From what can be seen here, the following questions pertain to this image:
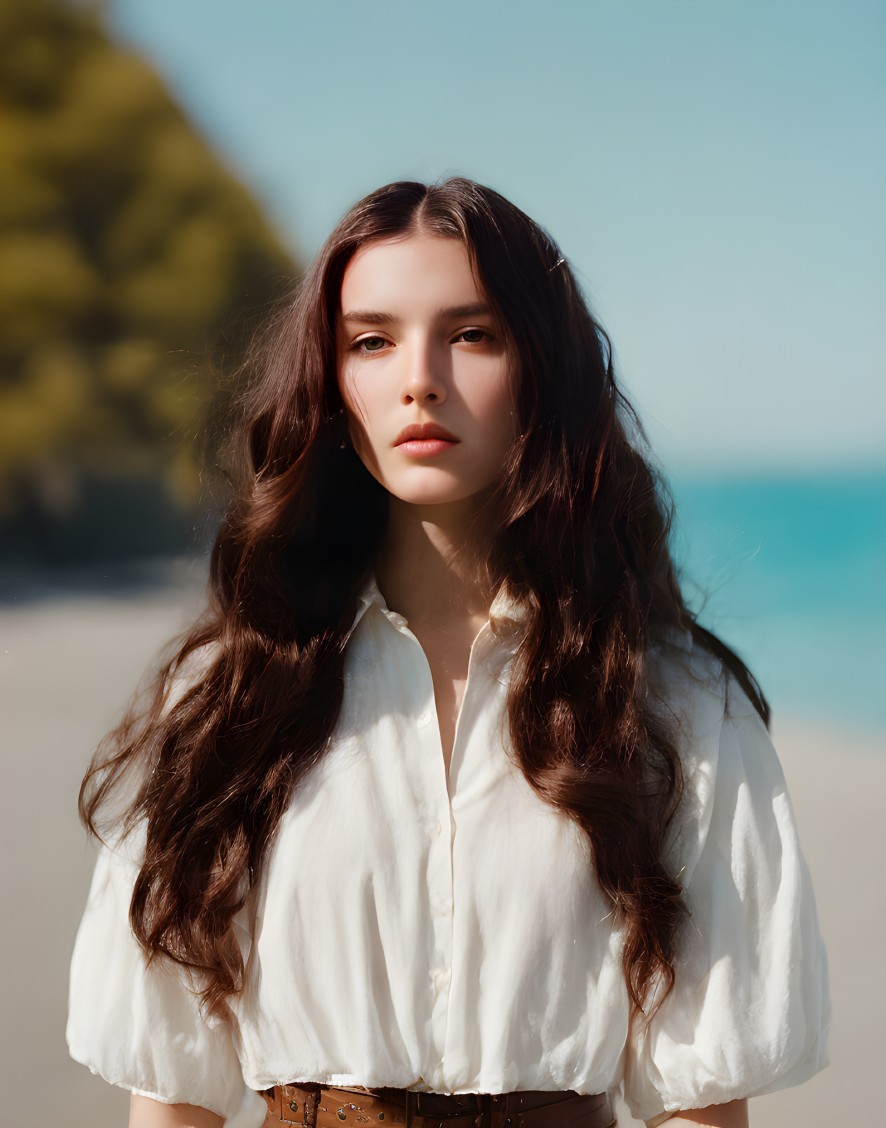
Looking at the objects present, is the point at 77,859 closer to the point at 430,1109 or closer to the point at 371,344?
the point at 430,1109

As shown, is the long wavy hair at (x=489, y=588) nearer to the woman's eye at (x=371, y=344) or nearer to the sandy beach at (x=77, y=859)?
the woman's eye at (x=371, y=344)

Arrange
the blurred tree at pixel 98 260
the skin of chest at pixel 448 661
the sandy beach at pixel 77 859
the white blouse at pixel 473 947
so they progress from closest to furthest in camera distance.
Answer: the white blouse at pixel 473 947 < the skin of chest at pixel 448 661 < the sandy beach at pixel 77 859 < the blurred tree at pixel 98 260

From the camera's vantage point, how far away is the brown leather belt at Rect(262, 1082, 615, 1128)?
1.33 metres

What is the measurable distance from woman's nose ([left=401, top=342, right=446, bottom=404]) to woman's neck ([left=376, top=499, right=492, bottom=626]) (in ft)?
0.58

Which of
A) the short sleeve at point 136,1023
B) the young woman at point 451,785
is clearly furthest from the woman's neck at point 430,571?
the short sleeve at point 136,1023

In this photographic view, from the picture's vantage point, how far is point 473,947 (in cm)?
132

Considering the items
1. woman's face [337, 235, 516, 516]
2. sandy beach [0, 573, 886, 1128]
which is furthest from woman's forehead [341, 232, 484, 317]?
sandy beach [0, 573, 886, 1128]

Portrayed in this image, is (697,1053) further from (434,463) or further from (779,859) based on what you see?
(434,463)

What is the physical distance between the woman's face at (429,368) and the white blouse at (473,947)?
208mm

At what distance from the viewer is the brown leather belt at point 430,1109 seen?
4.35 feet

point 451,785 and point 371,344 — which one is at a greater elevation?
point 371,344

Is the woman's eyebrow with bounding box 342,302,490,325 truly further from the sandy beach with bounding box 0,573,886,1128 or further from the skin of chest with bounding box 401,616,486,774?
the sandy beach with bounding box 0,573,886,1128

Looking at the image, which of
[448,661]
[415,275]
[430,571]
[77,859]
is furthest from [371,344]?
[77,859]

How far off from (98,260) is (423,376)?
218 cm
